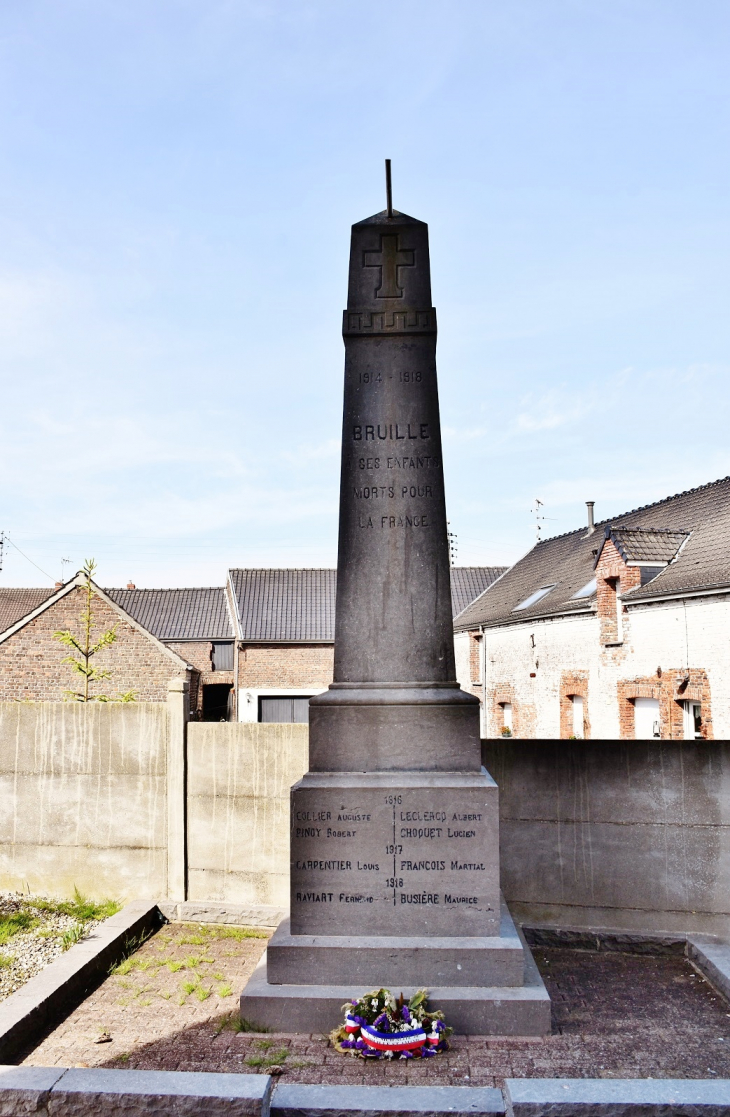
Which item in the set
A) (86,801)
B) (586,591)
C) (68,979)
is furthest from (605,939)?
(586,591)

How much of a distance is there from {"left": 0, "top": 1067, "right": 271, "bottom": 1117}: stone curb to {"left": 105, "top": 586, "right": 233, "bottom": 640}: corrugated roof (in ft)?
91.3

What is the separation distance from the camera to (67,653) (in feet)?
63.5

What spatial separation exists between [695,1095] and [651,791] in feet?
9.05

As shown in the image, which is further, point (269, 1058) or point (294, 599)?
point (294, 599)

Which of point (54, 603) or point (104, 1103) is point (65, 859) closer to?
point (104, 1103)

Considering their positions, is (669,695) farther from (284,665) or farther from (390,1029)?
(284,665)

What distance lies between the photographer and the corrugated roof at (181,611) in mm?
30578

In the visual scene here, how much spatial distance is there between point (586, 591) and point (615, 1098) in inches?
663

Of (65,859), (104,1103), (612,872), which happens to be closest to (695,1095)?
(104,1103)

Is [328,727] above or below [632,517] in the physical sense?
below

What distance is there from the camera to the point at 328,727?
4.32 metres

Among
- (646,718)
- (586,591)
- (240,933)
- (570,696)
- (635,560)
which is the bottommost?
(240,933)

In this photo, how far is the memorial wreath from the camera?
11.1ft

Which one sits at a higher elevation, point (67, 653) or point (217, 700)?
point (67, 653)
